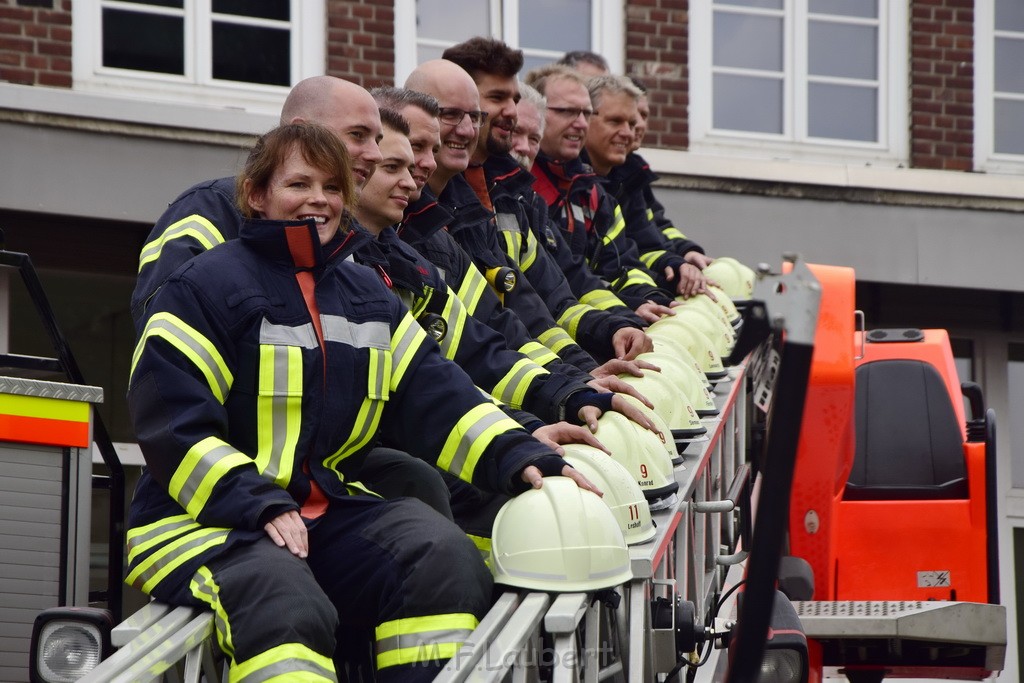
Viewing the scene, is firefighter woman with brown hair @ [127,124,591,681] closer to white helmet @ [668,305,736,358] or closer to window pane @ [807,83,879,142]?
white helmet @ [668,305,736,358]

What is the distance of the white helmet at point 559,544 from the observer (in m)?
3.19

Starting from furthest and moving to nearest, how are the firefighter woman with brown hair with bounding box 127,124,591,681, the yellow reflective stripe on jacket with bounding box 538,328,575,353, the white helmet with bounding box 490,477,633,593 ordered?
the yellow reflective stripe on jacket with bounding box 538,328,575,353, the white helmet with bounding box 490,477,633,593, the firefighter woman with brown hair with bounding box 127,124,591,681

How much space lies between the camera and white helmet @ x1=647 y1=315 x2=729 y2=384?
19.7 feet

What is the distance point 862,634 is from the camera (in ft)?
18.2

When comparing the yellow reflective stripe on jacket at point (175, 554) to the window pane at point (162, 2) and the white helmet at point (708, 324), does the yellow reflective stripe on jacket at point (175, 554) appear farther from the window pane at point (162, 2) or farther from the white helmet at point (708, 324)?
the window pane at point (162, 2)

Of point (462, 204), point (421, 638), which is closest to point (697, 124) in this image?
point (462, 204)

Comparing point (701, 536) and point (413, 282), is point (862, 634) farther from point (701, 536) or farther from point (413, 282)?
point (413, 282)

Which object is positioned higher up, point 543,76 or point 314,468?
point 543,76

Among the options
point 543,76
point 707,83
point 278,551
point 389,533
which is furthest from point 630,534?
point 707,83

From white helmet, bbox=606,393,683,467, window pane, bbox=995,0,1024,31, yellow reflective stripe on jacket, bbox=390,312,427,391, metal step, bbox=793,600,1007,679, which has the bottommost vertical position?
metal step, bbox=793,600,1007,679

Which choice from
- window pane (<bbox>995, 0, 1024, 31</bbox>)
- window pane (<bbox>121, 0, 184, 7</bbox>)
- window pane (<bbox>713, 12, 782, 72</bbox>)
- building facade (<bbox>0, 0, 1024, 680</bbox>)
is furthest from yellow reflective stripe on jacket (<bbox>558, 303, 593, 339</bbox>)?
window pane (<bbox>995, 0, 1024, 31</bbox>)

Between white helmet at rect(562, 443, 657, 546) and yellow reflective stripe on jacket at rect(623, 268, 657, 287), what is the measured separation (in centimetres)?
339

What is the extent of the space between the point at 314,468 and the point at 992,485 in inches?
151

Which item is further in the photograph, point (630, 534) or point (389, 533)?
point (630, 534)
